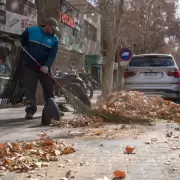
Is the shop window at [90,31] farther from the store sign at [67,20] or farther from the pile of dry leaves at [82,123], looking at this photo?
the pile of dry leaves at [82,123]

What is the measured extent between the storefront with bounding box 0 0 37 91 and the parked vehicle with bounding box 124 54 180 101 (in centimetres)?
800

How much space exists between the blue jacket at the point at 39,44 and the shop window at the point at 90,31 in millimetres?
33071

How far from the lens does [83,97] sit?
33.5 ft

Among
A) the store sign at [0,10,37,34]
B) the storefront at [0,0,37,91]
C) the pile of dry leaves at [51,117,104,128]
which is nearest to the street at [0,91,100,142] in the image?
the pile of dry leaves at [51,117,104,128]

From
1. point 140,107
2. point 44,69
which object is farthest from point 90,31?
point 44,69

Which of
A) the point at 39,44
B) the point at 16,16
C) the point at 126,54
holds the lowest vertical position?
the point at 39,44

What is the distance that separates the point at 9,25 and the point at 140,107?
1237 centimetres

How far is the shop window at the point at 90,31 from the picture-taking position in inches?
1653

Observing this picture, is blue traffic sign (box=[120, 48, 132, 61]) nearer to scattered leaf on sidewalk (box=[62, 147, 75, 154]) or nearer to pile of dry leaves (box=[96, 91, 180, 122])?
pile of dry leaves (box=[96, 91, 180, 122])

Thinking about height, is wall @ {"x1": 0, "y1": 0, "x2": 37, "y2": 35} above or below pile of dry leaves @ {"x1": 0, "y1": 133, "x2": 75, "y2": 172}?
above

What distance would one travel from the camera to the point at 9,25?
822 inches

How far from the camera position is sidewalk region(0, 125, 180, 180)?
175 inches

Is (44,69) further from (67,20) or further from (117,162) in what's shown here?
(67,20)

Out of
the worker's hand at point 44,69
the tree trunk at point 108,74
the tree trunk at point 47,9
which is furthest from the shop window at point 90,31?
the worker's hand at point 44,69
